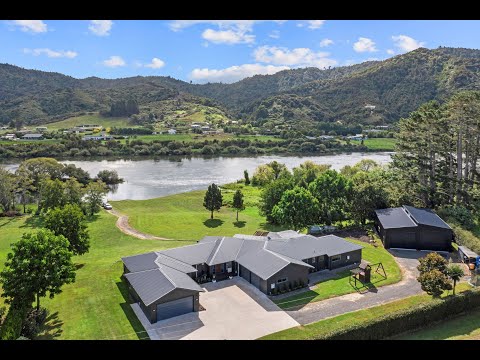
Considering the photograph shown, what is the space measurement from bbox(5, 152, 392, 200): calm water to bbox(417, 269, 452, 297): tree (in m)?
46.9

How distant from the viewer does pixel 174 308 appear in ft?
73.8

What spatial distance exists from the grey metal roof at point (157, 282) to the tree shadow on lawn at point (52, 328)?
4.26 meters

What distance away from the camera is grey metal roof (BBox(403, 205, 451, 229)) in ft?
110

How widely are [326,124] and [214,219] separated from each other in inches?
4483

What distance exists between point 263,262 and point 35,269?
45.5ft

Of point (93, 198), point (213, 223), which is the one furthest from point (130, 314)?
point (93, 198)

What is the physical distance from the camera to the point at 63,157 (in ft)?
333

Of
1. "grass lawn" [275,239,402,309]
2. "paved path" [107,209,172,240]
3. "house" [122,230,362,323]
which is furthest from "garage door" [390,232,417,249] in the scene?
"paved path" [107,209,172,240]

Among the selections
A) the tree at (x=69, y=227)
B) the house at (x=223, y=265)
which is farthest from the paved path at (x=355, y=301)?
the tree at (x=69, y=227)

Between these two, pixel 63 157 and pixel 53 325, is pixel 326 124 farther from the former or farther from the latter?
pixel 53 325

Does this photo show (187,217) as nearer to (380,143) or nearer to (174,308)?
(174,308)

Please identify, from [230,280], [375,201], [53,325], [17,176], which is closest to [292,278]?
[230,280]

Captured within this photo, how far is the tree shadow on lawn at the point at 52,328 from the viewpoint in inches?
771
